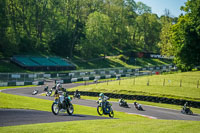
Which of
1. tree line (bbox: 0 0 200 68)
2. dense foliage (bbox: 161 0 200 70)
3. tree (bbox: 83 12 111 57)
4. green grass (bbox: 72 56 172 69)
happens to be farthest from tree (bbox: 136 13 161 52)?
dense foliage (bbox: 161 0 200 70)

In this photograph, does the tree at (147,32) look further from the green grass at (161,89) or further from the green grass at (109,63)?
the green grass at (161,89)

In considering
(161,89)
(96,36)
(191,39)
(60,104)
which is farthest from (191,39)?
(60,104)

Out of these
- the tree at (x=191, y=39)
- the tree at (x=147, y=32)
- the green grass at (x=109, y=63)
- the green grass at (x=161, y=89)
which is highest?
the tree at (x=147, y=32)

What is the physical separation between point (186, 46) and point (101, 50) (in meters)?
38.3

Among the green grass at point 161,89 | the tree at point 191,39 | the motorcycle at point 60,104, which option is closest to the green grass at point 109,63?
the tree at point 191,39

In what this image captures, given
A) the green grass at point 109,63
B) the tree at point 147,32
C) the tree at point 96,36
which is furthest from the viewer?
the tree at point 147,32

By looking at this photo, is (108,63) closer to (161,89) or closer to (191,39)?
(191,39)

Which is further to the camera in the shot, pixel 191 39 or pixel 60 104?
pixel 191 39

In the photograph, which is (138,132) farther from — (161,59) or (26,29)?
(161,59)

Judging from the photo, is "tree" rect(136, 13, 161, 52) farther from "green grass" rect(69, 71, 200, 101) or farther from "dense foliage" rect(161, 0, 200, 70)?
"green grass" rect(69, 71, 200, 101)

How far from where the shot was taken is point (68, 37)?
274ft

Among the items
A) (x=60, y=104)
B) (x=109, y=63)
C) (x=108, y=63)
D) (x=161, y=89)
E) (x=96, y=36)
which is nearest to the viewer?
(x=60, y=104)

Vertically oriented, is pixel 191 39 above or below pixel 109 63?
above

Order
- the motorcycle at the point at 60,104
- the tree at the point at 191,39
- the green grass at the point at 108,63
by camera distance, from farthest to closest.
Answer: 1. the green grass at the point at 108,63
2. the tree at the point at 191,39
3. the motorcycle at the point at 60,104
